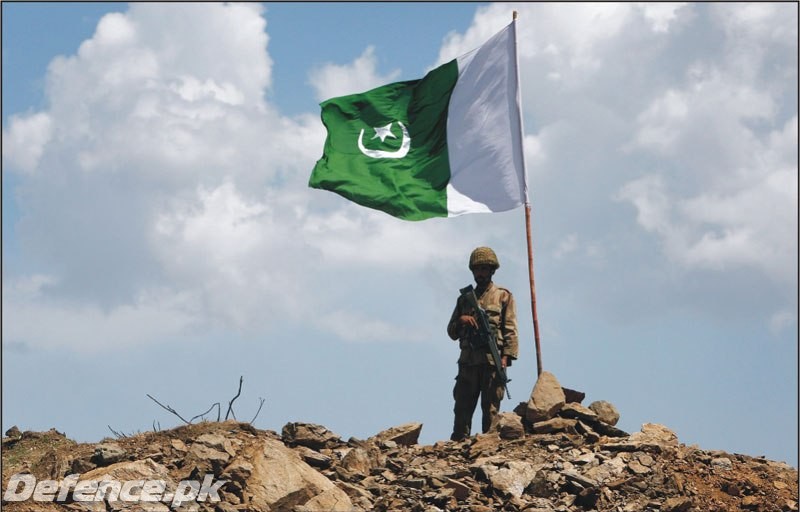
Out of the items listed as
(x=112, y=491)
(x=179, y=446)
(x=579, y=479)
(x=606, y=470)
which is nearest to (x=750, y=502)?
(x=606, y=470)

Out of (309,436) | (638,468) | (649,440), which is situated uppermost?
(649,440)

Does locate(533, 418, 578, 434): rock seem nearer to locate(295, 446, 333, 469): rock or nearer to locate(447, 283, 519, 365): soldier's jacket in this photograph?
locate(447, 283, 519, 365): soldier's jacket

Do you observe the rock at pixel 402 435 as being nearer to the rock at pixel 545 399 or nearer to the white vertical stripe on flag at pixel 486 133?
the rock at pixel 545 399

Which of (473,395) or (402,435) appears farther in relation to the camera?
(473,395)

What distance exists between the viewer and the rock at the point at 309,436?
45.5ft

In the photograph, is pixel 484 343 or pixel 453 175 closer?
pixel 484 343

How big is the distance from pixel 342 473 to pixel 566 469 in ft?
9.53

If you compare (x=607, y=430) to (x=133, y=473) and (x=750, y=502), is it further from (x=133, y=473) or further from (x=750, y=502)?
(x=133, y=473)

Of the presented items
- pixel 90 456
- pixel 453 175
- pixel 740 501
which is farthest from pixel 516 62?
pixel 90 456

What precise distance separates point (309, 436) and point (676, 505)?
4849 millimetres

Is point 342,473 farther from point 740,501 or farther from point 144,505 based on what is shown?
point 740,501

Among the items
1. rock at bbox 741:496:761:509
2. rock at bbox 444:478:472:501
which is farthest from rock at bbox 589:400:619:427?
rock at bbox 444:478:472:501

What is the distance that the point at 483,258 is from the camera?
1544cm

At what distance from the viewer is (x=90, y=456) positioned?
12656mm
